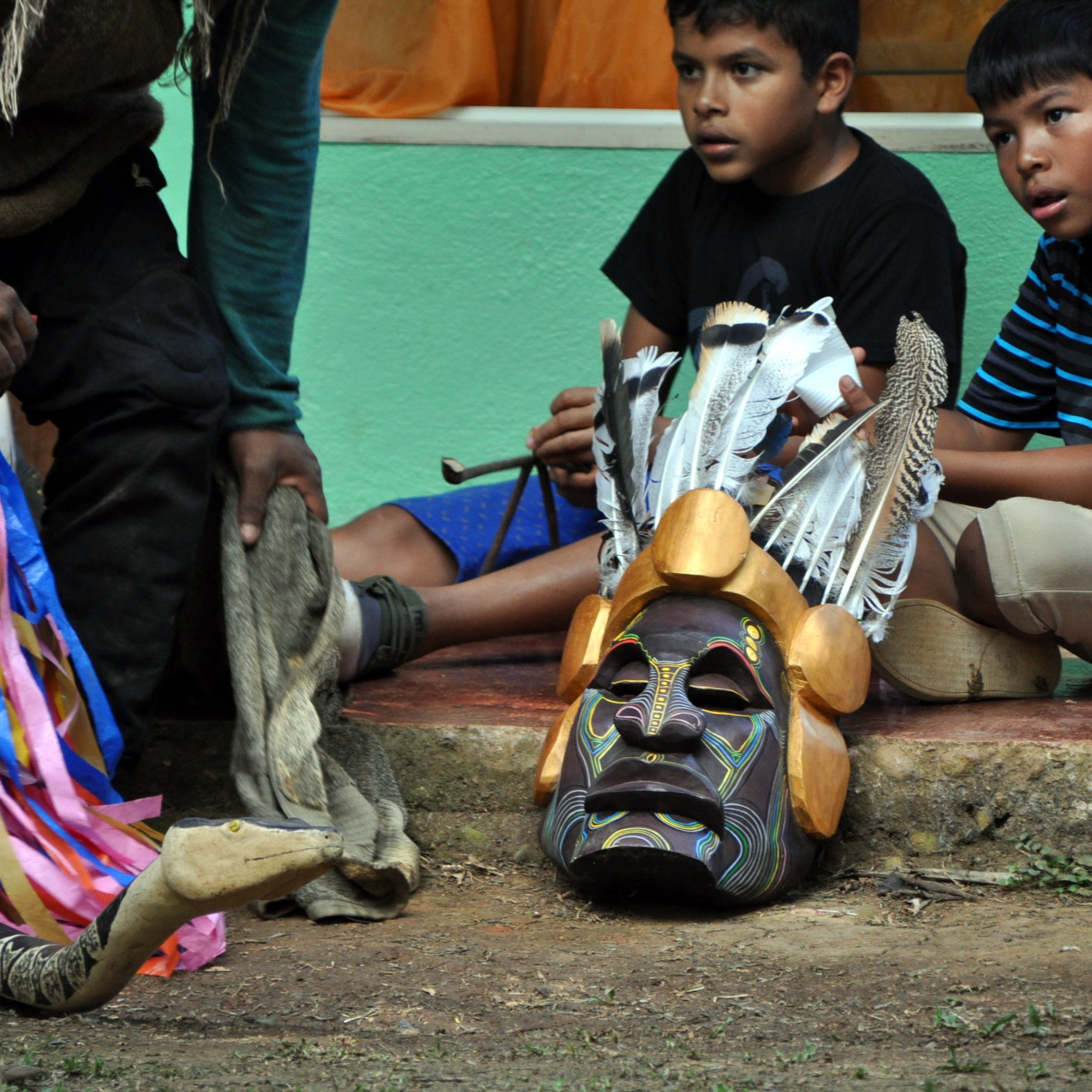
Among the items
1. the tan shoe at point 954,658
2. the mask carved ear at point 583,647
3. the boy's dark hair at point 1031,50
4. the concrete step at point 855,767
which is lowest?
the concrete step at point 855,767

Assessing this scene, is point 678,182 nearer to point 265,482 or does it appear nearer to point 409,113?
point 409,113

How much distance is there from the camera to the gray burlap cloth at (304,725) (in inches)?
82.3

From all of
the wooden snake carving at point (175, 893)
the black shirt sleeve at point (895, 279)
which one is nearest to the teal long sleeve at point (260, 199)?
the wooden snake carving at point (175, 893)

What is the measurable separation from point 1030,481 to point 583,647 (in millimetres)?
850

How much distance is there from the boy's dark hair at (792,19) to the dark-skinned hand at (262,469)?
4.17 feet

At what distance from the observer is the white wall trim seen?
138 inches

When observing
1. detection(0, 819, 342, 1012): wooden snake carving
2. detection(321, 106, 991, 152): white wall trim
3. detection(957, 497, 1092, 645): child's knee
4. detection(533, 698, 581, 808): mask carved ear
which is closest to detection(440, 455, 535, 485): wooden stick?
detection(533, 698, 581, 808): mask carved ear

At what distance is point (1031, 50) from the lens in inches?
101

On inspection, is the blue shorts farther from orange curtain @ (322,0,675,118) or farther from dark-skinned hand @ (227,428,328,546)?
orange curtain @ (322,0,675,118)

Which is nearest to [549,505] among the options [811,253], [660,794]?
[811,253]

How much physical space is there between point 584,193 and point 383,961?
225 centimetres

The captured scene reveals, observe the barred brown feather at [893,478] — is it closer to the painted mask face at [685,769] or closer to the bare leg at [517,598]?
the painted mask face at [685,769]

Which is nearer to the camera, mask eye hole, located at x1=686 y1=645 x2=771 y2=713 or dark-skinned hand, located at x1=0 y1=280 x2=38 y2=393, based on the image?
dark-skinned hand, located at x1=0 y1=280 x2=38 y2=393

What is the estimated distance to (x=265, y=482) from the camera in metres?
2.29
